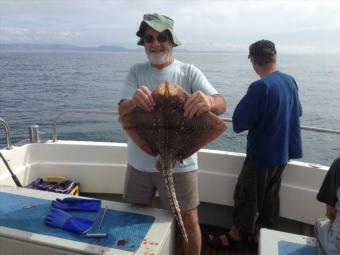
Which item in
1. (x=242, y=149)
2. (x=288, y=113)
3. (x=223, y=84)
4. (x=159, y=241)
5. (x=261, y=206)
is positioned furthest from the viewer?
(x=223, y=84)

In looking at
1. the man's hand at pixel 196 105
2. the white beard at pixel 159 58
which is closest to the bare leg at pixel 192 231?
the man's hand at pixel 196 105

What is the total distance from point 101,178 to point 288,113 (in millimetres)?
2539

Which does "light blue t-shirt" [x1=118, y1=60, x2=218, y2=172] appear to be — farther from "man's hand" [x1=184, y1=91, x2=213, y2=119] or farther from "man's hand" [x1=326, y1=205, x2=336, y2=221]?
"man's hand" [x1=326, y1=205, x2=336, y2=221]

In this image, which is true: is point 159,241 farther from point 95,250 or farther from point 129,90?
point 129,90

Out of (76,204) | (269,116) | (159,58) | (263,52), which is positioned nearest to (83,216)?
(76,204)

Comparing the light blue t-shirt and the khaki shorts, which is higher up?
the light blue t-shirt

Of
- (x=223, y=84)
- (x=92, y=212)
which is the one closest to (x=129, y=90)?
(x=92, y=212)

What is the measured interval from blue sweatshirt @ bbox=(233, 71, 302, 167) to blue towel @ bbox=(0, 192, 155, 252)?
1526 mm

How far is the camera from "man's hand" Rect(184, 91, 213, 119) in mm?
2193

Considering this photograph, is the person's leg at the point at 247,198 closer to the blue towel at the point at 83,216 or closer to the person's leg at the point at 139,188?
the person's leg at the point at 139,188

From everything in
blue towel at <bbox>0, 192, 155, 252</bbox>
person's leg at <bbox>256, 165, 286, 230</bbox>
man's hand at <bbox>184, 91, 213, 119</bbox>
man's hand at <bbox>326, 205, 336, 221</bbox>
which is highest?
man's hand at <bbox>184, 91, 213, 119</bbox>

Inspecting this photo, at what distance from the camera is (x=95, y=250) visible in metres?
2.22

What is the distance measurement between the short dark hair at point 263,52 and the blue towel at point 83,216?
2104 mm

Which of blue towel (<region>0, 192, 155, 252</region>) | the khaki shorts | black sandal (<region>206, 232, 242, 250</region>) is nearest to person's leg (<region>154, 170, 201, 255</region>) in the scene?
the khaki shorts
